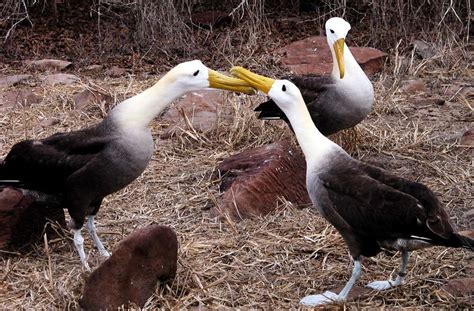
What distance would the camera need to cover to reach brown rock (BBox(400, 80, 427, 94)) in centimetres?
732

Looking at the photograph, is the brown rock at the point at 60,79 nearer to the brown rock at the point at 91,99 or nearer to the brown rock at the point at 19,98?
the brown rock at the point at 19,98

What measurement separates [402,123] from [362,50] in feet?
5.19

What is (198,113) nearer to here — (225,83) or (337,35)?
(337,35)

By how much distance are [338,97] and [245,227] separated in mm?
1237

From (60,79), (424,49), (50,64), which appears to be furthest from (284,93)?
(50,64)

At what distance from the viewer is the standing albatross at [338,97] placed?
5.42 meters

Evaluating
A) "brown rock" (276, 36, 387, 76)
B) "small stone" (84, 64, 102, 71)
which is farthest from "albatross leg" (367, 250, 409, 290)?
"small stone" (84, 64, 102, 71)

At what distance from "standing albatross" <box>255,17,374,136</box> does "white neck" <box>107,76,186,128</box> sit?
149 centimetres

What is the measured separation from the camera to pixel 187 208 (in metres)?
5.04

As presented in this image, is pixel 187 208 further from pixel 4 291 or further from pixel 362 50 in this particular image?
pixel 362 50

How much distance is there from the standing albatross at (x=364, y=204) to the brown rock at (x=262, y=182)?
0.87 metres

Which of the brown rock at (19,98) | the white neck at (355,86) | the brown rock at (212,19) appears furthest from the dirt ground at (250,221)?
the brown rock at (212,19)

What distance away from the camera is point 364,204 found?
3672 mm

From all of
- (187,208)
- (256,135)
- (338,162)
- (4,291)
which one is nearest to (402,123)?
(256,135)
